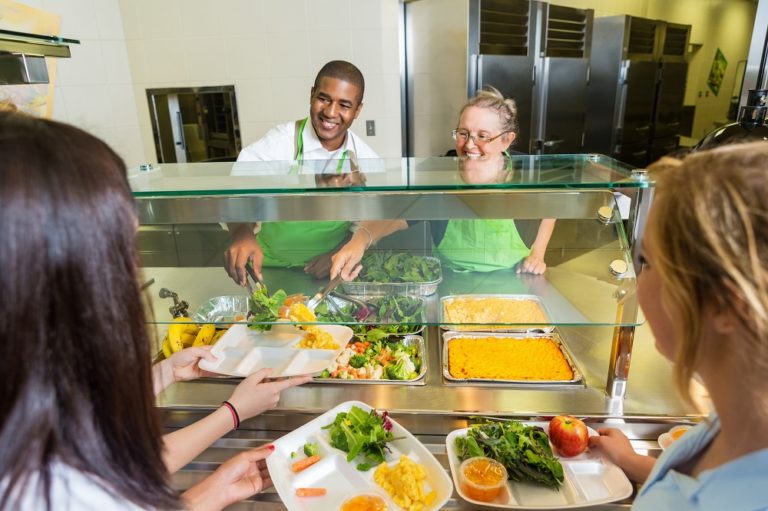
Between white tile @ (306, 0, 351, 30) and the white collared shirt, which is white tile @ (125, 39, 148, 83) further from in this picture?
the white collared shirt

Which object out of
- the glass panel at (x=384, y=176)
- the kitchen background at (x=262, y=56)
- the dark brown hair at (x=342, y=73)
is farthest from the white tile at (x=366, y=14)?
the glass panel at (x=384, y=176)

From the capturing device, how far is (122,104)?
3.85 m

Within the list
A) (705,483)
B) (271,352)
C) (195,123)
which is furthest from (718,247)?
(195,123)

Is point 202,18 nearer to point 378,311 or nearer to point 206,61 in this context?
point 206,61

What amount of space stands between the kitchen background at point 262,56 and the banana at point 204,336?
2.61 meters

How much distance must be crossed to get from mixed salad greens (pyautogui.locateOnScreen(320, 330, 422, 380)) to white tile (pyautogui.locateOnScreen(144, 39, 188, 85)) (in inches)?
129

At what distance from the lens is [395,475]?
1159 mm

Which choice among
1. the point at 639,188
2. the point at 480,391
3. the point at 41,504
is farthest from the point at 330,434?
the point at 639,188

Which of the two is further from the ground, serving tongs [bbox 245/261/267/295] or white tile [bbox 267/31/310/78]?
white tile [bbox 267/31/310/78]

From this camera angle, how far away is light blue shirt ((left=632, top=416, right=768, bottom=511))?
2.31ft

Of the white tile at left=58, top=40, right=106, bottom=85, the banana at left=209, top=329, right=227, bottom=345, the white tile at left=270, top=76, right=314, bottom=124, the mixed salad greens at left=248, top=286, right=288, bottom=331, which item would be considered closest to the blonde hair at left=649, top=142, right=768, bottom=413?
the mixed salad greens at left=248, top=286, right=288, bottom=331

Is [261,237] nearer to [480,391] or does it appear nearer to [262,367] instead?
[262,367]

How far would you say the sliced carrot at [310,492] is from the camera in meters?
1.15

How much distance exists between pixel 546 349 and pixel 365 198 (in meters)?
0.87
